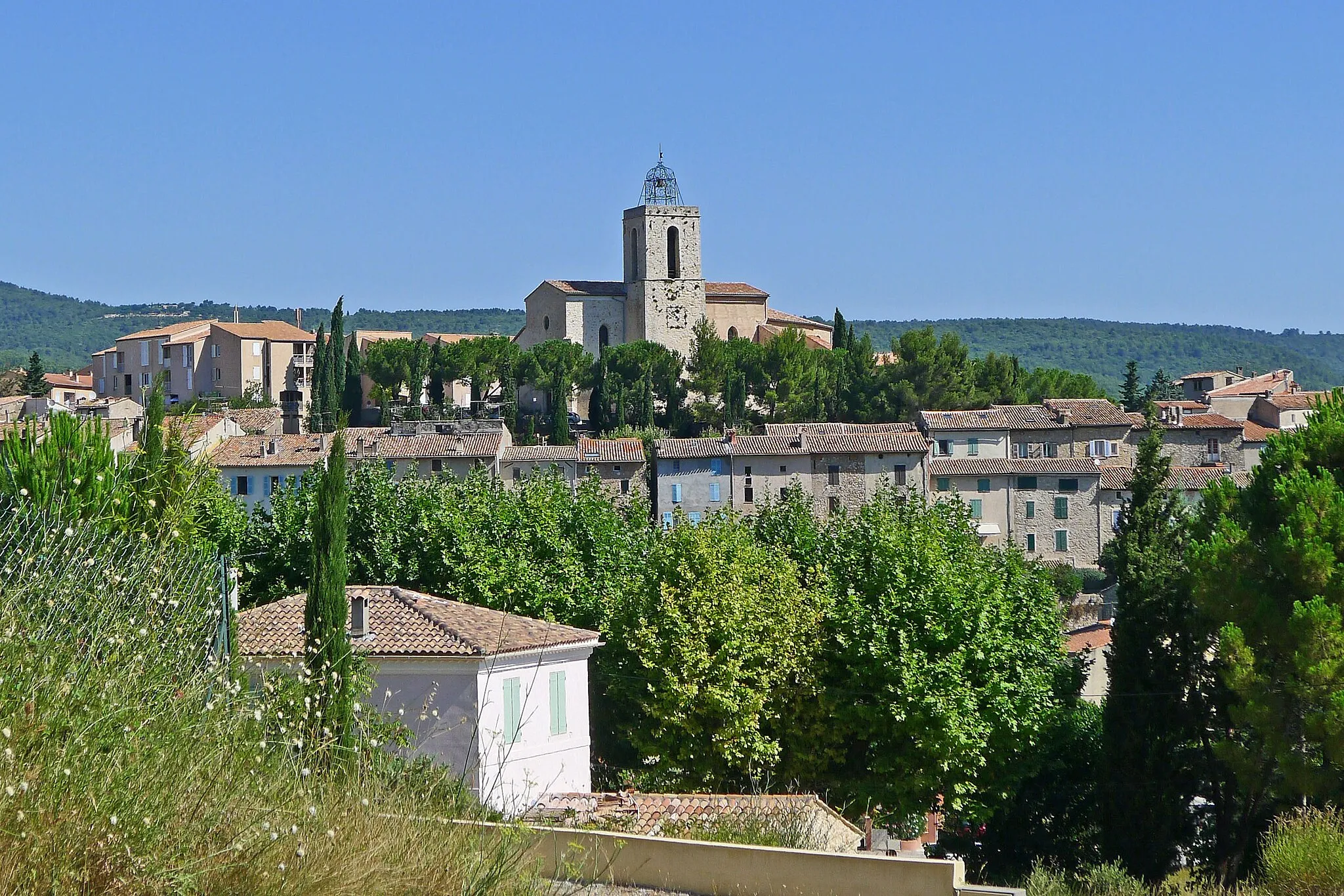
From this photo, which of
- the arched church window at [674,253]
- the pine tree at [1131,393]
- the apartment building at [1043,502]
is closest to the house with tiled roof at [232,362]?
the arched church window at [674,253]

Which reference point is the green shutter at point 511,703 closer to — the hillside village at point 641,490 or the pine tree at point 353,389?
the hillside village at point 641,490

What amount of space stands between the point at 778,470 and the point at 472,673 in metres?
41.2

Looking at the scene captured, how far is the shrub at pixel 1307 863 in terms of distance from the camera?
11406 mm

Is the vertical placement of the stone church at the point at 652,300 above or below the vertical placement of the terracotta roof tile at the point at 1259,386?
above

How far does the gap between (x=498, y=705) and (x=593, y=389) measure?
5627 centimetres

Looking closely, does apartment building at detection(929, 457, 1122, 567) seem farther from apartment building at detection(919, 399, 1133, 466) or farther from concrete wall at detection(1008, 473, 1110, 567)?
apartment building at detection(919, 399, 1133, 466)

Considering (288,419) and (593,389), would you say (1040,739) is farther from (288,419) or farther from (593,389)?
(288,419)


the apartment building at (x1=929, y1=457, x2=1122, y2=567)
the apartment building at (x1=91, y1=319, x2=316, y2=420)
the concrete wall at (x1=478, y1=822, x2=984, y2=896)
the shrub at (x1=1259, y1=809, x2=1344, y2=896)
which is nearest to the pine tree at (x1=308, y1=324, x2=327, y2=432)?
the apartment building at (x1=91, y1=319, x2=316, y2=420)

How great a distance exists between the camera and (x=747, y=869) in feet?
30.1

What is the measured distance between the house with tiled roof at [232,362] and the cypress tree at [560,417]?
16404mm

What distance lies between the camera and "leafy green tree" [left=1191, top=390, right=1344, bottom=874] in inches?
642

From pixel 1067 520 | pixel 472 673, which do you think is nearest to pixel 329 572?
pixel 472 673

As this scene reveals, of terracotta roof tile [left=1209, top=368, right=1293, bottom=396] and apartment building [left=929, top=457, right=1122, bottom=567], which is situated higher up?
terracotta roof tile [left=1209, top=368, right=1293, bottom=396]

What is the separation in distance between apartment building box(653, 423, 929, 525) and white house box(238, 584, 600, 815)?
125 ft
